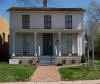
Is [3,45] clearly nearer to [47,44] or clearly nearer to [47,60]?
[47,44]

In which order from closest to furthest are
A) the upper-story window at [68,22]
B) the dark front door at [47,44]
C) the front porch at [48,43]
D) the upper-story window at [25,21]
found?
the front porch at [48,43]
the upper-story window at [25,21]
the upper-story window at [68,22]
the dark front door at [47,44]

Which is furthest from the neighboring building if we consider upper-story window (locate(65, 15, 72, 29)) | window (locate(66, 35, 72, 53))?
upper-story window (locate(65, 15, 72, 29))

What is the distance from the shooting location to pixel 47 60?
3266 centimetres

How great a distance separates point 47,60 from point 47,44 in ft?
7.42

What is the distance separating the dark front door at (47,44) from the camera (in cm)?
3401

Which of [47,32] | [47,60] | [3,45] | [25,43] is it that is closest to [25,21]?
[25,43]

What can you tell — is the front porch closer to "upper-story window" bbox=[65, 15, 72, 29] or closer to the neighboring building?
"upper-story window" bbox=[65, 15, 72, 29]

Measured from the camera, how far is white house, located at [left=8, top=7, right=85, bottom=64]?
33.5 m

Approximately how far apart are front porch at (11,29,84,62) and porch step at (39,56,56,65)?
716 mm

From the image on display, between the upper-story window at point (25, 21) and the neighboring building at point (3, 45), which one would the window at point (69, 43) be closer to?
the upper-story window at point (25, 21)

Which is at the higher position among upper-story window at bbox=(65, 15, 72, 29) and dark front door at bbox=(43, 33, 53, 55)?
upper-story window at bbox=(65, 15, 72, 29)

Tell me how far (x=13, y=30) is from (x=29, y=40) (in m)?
2.30

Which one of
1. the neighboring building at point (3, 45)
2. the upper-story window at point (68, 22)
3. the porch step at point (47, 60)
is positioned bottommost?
the porch step at point (47, 60)

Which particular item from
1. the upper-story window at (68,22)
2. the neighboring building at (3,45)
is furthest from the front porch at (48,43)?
the neighboring building at (3,45)
